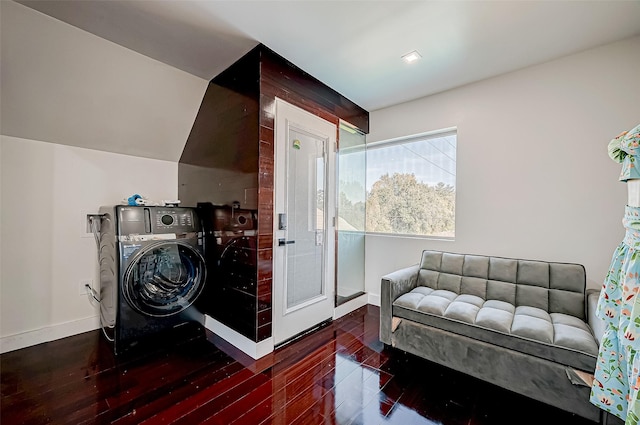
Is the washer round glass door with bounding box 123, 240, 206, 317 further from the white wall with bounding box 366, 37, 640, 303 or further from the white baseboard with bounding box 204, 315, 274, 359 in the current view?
the white wall with bounding box 366, 37, 640, 303

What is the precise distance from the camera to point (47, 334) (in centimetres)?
236

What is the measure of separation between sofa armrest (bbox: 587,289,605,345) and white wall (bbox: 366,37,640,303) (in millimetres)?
354

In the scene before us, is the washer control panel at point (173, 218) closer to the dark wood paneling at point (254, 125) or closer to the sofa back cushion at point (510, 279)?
the dark wood paneling at point (254, 125)

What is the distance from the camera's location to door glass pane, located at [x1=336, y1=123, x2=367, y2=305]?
3111 mm

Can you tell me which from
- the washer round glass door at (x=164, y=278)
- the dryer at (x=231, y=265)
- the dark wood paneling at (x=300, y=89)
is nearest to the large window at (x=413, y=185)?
the dark wood paneling at (x=300, y=89)

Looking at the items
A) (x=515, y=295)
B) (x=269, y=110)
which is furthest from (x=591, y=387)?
(x=269, y=110)

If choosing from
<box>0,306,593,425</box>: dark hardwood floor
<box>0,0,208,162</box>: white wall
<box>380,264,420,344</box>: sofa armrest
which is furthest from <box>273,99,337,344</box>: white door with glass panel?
<box>0,0,208,162</box>: white wall

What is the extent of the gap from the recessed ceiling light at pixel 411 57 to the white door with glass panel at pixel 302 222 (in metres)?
0.93

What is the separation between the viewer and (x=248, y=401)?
1682 mm

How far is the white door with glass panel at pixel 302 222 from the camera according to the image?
7.68ft

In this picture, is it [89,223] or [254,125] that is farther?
[89,223]

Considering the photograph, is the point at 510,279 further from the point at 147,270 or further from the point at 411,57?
the point at 147,270

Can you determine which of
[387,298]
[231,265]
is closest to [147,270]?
[231,265]

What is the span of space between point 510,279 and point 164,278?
3.02m
